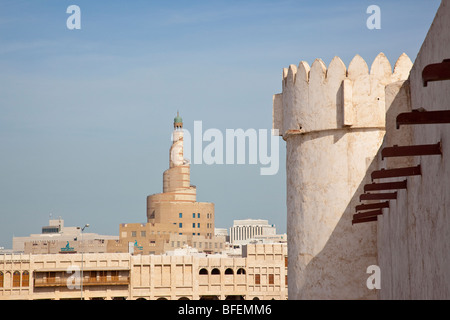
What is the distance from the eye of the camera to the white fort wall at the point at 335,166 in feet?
39.5

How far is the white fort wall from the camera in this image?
1205 centimetres

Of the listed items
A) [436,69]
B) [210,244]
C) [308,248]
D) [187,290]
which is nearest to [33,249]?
[210,244]

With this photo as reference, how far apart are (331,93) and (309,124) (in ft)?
2.14

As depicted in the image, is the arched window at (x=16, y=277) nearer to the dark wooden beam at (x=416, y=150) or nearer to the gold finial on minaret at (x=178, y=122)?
the dark wooden beam at (x=416, y=150)

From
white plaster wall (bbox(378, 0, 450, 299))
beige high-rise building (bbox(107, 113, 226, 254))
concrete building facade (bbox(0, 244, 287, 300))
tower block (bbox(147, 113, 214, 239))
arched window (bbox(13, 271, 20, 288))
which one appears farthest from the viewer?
tower block (bbox(147, 113, 214, 239))

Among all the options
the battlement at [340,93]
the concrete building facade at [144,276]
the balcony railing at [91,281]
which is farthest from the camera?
the concrete building facade at [144,276]

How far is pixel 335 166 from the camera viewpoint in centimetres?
1224
